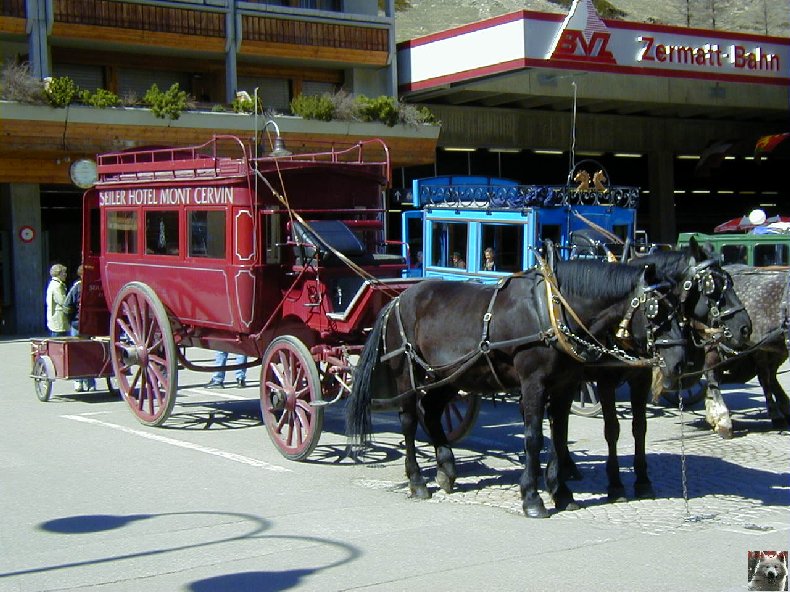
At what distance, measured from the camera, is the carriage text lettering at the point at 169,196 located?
1096 centimetres

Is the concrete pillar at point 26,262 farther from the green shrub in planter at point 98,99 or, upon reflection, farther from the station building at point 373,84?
the green shrub in planter at point 98,99

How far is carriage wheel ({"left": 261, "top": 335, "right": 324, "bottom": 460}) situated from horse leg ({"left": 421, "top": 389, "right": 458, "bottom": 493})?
1.04m

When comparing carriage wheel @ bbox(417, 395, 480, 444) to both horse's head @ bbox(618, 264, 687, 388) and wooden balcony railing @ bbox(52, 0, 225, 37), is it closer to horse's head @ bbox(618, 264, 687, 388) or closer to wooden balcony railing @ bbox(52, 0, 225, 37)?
horse's head @ bbox(618, 264, 687, 388)

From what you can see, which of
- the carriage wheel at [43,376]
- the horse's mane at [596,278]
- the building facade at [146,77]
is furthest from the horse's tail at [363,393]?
the building facade at [146,77]

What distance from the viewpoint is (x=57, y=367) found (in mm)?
13594

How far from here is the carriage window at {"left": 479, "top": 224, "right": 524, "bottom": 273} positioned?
13758 mm

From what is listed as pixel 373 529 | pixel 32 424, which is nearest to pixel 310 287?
pixel 373 529

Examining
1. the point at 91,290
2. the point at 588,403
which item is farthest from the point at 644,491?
the point at 91,290

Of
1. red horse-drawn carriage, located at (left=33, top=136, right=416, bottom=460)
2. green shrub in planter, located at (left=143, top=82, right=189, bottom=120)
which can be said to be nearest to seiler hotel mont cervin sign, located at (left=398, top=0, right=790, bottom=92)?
green shrub in planter, located at (left=143, top=82, right=189, bottom=120)

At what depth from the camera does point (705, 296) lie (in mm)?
7863

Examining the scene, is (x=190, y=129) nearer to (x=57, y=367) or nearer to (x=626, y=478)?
(x=57, y=367)

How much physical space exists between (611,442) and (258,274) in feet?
12.6

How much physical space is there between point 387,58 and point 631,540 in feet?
74.7

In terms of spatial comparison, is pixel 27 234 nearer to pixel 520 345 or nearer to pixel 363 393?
pixel 363 393
